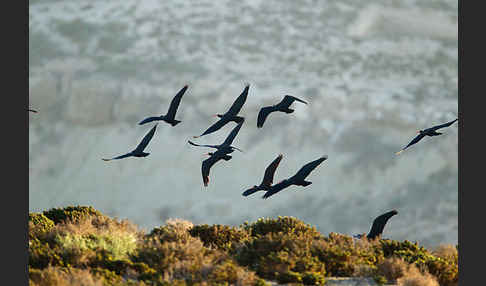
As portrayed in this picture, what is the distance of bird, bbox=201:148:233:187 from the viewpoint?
16359 millimetres

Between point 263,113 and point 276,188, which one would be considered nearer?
point 276,188

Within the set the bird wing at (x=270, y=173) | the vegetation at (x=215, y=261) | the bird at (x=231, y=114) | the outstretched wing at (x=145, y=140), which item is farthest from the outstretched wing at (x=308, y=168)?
the outstretched wing at (x=145, y=140)

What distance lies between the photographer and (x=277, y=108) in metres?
17.5

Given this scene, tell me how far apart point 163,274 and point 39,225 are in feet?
26.4

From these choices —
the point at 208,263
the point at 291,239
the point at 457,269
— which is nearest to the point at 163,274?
the point at 208,263

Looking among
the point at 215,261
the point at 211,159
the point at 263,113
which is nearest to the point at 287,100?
the point at 263,113

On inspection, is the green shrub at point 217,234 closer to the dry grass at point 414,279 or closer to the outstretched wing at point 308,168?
the outstretched wing at point 308,168

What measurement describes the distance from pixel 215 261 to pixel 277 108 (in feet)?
17.8

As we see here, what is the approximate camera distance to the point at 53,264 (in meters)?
14.0

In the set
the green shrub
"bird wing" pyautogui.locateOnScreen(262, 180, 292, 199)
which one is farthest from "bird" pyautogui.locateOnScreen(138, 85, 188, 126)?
the green shrub

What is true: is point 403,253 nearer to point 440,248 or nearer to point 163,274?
point 440,248

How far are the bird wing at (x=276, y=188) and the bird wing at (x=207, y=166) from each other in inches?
68.1

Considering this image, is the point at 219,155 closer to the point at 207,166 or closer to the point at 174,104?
the point at 207,166

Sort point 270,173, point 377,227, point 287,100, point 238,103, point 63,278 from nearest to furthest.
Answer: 1. point 63,278
2. point 270,173
3. point 238,103
4. point 287,100
5. point 377,227
